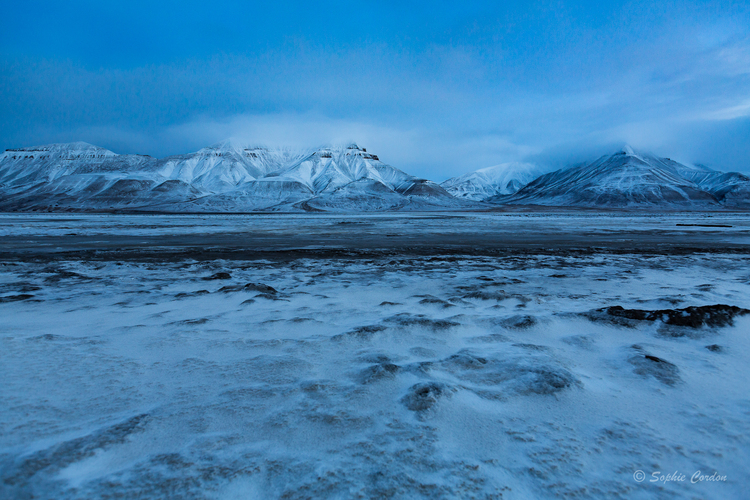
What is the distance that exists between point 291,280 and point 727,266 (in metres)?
9.07

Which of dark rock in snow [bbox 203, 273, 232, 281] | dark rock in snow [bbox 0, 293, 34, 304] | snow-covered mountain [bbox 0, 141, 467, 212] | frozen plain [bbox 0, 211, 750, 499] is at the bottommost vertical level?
frozen plain [bbox 0, 211, 750, 499]

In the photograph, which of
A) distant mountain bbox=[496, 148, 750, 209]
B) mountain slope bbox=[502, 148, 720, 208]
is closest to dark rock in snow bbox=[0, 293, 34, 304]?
distant mountain bbox=[496, 148, 750, 209]

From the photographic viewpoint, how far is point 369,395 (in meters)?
2.62

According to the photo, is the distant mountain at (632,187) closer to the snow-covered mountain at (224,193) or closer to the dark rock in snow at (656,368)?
the snow-covered mountain at (224,193)

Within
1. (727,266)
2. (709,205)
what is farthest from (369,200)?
(727,266)

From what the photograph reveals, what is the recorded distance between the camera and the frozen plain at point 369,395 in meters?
1.83

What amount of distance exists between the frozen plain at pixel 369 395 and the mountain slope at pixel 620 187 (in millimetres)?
144403

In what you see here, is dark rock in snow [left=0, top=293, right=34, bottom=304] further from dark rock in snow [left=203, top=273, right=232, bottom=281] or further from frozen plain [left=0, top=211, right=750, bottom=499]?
dark rock in snow [left=203, top=273, right=232, bottom=281]

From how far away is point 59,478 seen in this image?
1789mm

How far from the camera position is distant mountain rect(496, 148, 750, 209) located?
126m

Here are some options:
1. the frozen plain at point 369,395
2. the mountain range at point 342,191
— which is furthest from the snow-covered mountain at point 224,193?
the frozen plain at point 369,395

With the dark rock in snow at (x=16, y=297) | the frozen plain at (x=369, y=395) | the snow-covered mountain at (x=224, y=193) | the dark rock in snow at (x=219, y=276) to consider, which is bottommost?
the frozen plain at (x=369, y=395)

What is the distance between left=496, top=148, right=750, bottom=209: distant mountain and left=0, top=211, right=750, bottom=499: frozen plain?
142 m

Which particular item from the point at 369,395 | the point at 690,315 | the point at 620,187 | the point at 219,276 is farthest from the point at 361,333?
the point at 620,187
